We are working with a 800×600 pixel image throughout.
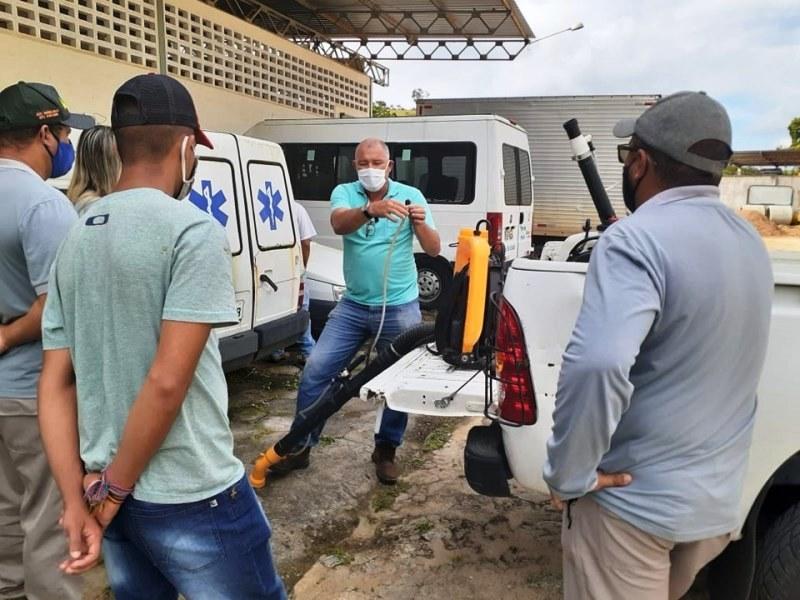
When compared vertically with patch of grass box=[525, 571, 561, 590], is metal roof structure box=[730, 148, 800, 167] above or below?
above

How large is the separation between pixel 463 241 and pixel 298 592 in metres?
1.64

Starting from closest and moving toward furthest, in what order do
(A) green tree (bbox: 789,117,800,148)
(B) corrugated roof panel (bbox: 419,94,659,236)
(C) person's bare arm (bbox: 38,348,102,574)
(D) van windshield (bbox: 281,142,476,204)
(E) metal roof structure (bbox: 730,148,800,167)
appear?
1. (C) person's bare arm (bbox: 38,348,102,574)
2. (D) van windshield (bbox: 281,142,476,204)
3. (B) corrugated roof panel (bbox: 419,94,659,236)
4. (E) metal roof structure (bbox: 730,148,800,167)
5. (A) green tree (bbox: 789,117,800,148)

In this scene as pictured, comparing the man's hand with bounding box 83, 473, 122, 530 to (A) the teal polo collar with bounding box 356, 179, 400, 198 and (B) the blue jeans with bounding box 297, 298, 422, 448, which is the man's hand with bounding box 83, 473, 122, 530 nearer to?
(B) the blue jeans with bounding box 297, 298, 422, 448

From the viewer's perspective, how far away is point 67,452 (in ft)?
4.67

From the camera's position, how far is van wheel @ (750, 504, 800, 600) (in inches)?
75.5

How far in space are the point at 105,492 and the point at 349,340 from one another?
88.9 inches

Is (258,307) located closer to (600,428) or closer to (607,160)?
(600,428)

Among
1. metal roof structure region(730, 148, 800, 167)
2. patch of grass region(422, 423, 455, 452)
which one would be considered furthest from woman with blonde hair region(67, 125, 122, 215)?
metal roof structure region(730, 148, 800, 167)

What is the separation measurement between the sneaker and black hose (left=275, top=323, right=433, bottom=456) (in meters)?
0.18

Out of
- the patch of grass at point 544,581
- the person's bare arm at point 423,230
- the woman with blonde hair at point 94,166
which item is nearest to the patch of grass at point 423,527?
the patch of grass at point 544,581

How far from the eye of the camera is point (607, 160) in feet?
35.5

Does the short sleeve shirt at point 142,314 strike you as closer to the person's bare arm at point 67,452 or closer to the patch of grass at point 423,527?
the person's bare arm at point 67,452

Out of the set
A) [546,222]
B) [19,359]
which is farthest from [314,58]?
[19,359]

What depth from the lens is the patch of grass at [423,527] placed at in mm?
3104
